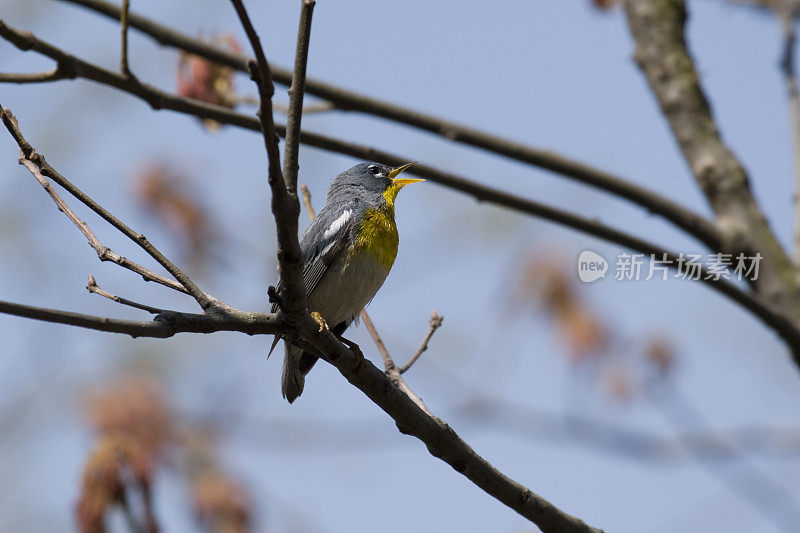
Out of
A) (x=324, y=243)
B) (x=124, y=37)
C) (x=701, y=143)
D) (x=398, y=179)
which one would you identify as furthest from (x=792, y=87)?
(x=124, y=37)

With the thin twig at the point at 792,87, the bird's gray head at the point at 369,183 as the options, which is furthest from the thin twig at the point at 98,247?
the thin twig at the point at 792,87

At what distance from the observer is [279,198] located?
2375mm

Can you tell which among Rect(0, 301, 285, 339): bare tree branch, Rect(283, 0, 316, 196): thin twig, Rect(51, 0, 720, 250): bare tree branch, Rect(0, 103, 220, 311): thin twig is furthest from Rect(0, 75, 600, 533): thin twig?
Rect(51, 0, 720, 250): bare tree branch

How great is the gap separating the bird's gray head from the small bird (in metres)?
0.42

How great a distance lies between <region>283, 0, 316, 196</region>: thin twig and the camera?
2.39 metres

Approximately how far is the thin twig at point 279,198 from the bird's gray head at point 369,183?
8.30 feet

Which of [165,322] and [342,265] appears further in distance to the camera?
[342,265]

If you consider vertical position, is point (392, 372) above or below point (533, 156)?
below

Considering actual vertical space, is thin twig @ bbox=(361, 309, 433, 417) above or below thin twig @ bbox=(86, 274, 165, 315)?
above

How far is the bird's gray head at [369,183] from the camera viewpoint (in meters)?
5.35

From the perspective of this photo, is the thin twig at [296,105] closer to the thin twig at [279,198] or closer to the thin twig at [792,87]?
the thin twig at [279,198]

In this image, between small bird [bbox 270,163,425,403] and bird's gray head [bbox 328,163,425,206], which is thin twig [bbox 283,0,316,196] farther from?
bird's gray head [bbox 328,163,425,206]

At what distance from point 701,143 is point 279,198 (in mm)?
3430

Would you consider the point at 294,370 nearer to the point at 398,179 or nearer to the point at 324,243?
the point at 324,243
